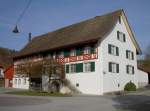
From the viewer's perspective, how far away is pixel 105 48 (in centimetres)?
3766

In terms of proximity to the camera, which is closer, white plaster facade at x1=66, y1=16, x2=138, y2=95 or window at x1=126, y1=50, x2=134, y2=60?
white plaster facade at x1=66, y1=16, x2=138, y2=95

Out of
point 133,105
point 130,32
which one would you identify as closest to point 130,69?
point 130,32

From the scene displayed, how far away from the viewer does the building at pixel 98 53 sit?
36.9m

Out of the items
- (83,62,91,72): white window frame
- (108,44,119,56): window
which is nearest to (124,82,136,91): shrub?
(108,44,119,56): window

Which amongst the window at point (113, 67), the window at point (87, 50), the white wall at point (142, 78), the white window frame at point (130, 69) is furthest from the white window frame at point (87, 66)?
the white wall at point (142, 78)

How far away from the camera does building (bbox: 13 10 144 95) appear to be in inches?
1454

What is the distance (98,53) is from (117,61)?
4.40m

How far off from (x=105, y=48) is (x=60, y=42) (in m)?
9.60

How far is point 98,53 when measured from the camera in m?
36.9

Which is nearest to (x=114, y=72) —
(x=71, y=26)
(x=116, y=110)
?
(x=71, y=26)

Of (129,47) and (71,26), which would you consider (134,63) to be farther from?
(71,26)

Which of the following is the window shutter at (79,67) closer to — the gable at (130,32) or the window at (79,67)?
the window at (79,67)

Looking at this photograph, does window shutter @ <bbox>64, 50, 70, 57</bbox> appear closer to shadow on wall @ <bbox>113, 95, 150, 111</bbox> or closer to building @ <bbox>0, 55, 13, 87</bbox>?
shadow on wall @ <bbox>113, 95, 150, 111</bbox>

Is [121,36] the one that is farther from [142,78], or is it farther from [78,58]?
[142,78]
